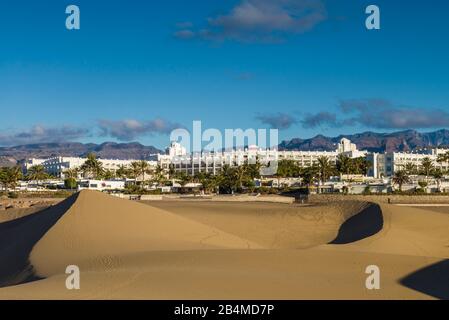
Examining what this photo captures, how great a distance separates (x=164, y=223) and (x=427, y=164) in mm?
85800

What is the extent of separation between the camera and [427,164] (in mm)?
100188

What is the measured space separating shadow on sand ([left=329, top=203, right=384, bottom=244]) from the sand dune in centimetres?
11

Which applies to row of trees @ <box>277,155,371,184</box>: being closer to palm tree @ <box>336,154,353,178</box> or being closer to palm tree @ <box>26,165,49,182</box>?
palm tree @ <box>336,154,353,178</box>

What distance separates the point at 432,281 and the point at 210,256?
20.7ft

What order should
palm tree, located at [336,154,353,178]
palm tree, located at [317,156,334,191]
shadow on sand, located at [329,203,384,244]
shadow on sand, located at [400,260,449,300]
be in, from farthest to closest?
palm tree, located at [336,154,353,178] → palm tree, located at [317,156,334,191] → shadow on sand, located at [329,203,384,244] → shadow on sand, located at [400,260,449,300]

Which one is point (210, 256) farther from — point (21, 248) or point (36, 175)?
point (36, 175)

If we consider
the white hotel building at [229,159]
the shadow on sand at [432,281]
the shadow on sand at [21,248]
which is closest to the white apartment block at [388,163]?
the white hotel building at [229,159]

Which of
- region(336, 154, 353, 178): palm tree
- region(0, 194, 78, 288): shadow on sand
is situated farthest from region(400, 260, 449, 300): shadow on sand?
region(336, 154, 353, 178): palm tree

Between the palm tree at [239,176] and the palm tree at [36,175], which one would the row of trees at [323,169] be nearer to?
the palm tree at [239,176]

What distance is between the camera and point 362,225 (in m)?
30.1

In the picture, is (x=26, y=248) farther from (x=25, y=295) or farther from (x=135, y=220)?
(x=25, y=295)

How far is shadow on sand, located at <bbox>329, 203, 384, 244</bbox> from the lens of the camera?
88.9 feet
